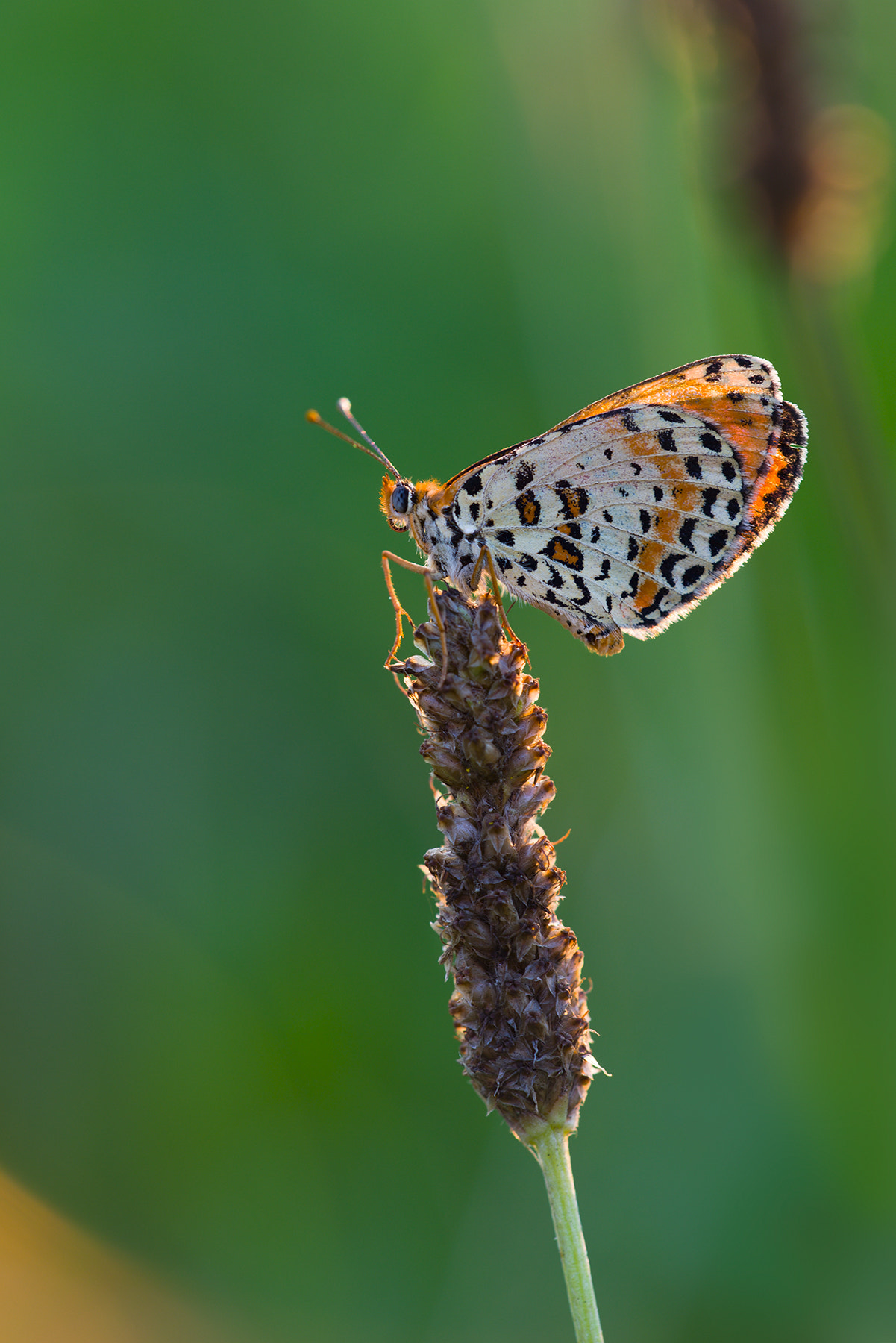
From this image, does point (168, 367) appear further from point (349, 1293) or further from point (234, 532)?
point (349, 1293)

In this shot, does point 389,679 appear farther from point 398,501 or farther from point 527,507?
point 527,507

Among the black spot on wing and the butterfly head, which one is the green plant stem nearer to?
the black spot on wing

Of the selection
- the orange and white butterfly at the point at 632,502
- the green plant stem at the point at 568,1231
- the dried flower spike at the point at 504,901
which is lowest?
the green plant stem at the point at 568,1231

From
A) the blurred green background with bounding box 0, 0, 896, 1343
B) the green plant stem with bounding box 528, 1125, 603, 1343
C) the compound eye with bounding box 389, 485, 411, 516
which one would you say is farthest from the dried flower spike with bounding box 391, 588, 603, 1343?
the blurred green background with bounding box 0, 0, 896, 1343

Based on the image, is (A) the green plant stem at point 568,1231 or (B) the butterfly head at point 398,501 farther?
(B) the butterfly head at point 398,501

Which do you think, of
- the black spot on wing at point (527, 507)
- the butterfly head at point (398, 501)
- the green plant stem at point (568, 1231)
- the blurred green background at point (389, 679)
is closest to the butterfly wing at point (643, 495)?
the black spot on wing at point (527, 507)

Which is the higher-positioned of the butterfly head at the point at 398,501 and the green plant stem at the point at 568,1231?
the butterfly head at the point at 398,501

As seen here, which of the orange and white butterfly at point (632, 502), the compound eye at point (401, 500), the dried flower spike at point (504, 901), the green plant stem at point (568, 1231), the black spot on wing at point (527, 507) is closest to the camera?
the green plant stem at point (568, 1231)

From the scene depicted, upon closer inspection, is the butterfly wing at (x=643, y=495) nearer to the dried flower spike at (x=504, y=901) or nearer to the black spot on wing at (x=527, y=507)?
the black spot on wing at (x=527, y=507)
